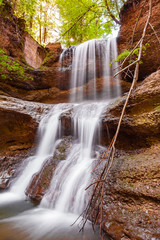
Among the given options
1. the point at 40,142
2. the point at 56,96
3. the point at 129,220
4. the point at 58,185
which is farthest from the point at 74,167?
the point at 56,96

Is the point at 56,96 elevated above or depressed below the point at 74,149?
above

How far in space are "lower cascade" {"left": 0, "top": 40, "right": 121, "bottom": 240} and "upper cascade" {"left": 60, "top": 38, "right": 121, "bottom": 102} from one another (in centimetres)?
6

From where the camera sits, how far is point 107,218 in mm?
1997

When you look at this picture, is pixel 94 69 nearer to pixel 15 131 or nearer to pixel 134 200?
pixel 15 131

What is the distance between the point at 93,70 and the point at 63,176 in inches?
267

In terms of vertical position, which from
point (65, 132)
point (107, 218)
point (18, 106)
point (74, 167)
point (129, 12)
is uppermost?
point (129, 12)

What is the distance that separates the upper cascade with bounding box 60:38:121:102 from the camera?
298 inches

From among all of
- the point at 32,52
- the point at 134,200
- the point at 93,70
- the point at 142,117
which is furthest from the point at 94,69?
the point at 134,200

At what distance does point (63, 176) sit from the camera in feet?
10.8

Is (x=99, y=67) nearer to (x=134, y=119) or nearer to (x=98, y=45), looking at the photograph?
(x=98, y=45)

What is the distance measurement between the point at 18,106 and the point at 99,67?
5.36 meters

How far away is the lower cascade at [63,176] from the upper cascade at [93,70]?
58 mm

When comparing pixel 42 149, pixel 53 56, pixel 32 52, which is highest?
pixel 32 52

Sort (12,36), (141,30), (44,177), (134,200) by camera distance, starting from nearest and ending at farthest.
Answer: (134,200), (44,177), (141,30), (12,36)
